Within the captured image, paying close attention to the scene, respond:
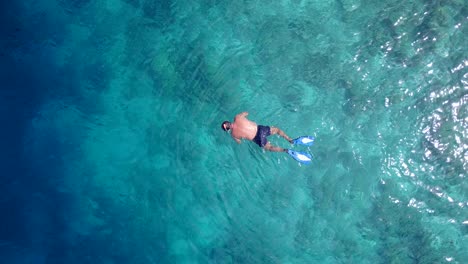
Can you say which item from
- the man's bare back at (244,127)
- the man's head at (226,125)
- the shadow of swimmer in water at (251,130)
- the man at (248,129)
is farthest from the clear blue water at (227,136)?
the man's head at (226,125)

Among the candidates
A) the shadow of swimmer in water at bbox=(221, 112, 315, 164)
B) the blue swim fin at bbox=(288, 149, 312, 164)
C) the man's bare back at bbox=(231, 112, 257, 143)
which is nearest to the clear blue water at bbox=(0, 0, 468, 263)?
the blue swim fin at bbox=(288, 149, 312, 164)

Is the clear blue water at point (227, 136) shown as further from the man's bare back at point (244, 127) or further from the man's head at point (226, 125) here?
the man's head at point (226, 125)

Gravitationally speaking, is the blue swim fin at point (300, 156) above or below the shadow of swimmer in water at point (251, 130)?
below

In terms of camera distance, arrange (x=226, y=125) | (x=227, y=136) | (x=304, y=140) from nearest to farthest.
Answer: (x=226, y=125) → (x=304, y=140) → (x=227, y=136)

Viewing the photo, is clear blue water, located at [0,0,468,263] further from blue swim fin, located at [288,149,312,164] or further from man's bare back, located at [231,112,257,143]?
man's bare back, located at [231,112,257,143]

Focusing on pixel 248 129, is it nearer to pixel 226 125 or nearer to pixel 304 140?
pixel 226 125

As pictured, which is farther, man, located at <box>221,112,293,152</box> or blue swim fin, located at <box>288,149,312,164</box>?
blue swim fin, located at <box>288,149,312,164</box>

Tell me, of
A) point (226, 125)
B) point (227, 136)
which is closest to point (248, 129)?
point (226, 125)

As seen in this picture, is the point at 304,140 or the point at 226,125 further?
the point at 304,140
